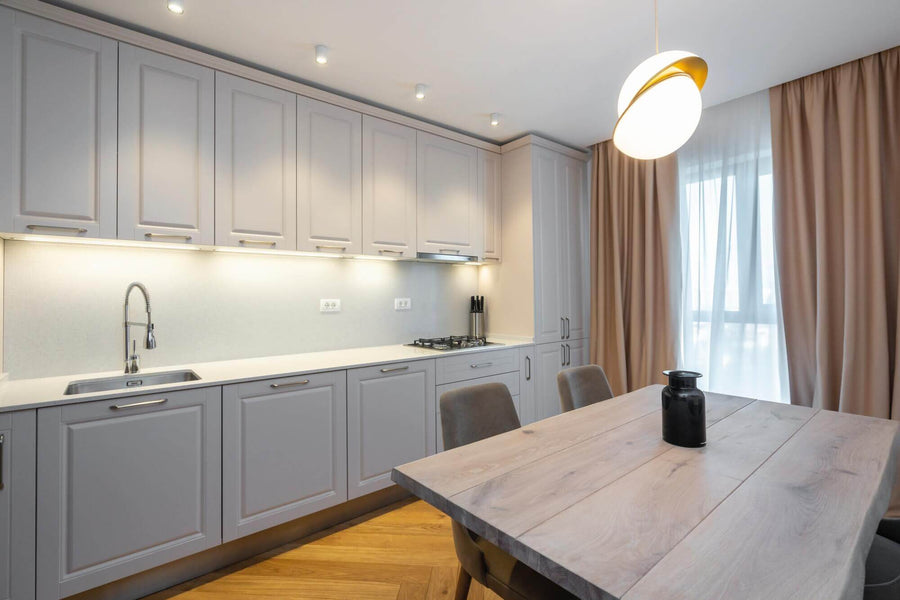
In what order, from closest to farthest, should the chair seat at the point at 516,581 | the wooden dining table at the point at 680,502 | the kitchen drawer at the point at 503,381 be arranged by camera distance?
the wooden dining table at the point at 680,502 → the chair seat at the point at 516,581 → the kitchen drawer at the point at 503,381

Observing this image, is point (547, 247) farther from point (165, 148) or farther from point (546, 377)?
point (165, 148)

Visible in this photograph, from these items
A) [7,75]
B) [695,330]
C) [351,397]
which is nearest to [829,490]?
[351,397]

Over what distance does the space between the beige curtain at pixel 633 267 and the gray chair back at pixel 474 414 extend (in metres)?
2.12

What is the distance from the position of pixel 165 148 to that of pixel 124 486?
1591 mm

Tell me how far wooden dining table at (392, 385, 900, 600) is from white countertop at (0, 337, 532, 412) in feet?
4.09

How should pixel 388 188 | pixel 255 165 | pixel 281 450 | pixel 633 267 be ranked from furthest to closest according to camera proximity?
pixel 633 267, pixel 388 188, pixel 255 165, pixel 281 450

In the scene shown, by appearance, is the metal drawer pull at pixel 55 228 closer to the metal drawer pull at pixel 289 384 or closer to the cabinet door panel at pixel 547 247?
the metal drawer pull at pixel 289 384

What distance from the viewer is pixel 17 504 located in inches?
60.7

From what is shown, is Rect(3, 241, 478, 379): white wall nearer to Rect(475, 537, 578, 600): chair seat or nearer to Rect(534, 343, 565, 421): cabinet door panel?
Rect(534, 343, 565, 421): cabinet door panel

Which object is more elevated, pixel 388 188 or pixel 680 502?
pixel 388 188

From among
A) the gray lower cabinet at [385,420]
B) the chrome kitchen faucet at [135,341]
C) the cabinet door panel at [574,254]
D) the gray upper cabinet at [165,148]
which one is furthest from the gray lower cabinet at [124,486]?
the cabinet door panel at [574,254]

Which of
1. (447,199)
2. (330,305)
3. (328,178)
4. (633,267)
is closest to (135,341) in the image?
(330,305)

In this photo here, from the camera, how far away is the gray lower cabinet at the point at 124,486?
1606 mm

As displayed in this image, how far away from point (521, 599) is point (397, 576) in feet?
3.55
